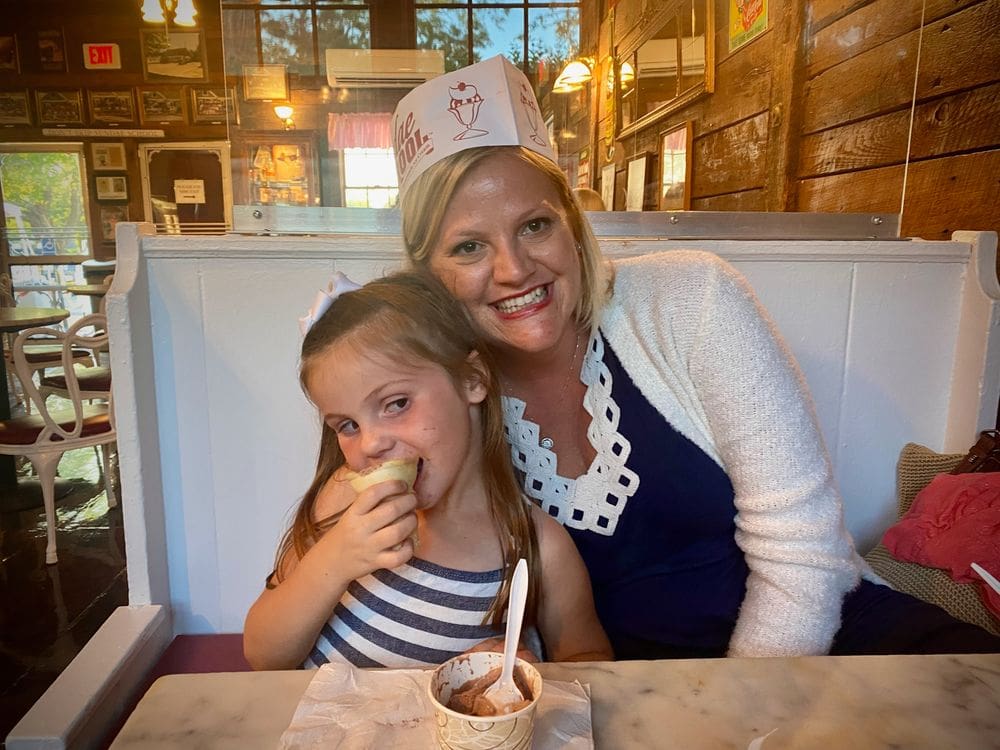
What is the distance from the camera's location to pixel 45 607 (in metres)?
3.14

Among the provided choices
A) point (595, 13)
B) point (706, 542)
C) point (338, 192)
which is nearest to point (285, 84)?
point (338, 192)

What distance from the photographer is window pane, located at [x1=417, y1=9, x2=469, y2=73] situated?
2732 millimetres

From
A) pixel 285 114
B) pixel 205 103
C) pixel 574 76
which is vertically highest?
pixel 205 103

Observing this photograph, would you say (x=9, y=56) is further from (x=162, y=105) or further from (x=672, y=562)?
(x=672, y=562)

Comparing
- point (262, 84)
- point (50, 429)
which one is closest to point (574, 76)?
point (262, 84)

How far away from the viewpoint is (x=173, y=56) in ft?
27.1

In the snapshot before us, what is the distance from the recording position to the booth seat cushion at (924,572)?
1.44 metres

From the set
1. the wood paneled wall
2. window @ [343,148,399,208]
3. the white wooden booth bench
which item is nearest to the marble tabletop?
the white wooden booth bench

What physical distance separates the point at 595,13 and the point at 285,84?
6.01 ft

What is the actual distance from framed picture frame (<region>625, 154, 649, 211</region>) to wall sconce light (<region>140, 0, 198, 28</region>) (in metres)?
6.92

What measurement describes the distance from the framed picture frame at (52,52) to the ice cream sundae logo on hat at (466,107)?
907cm

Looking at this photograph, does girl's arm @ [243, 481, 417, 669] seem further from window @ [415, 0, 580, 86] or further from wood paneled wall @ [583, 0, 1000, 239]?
window @ [415, 0, 580, 86]

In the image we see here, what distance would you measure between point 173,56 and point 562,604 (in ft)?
30.1

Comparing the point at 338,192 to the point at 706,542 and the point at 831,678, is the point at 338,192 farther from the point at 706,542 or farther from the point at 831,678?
the point at 831,678
